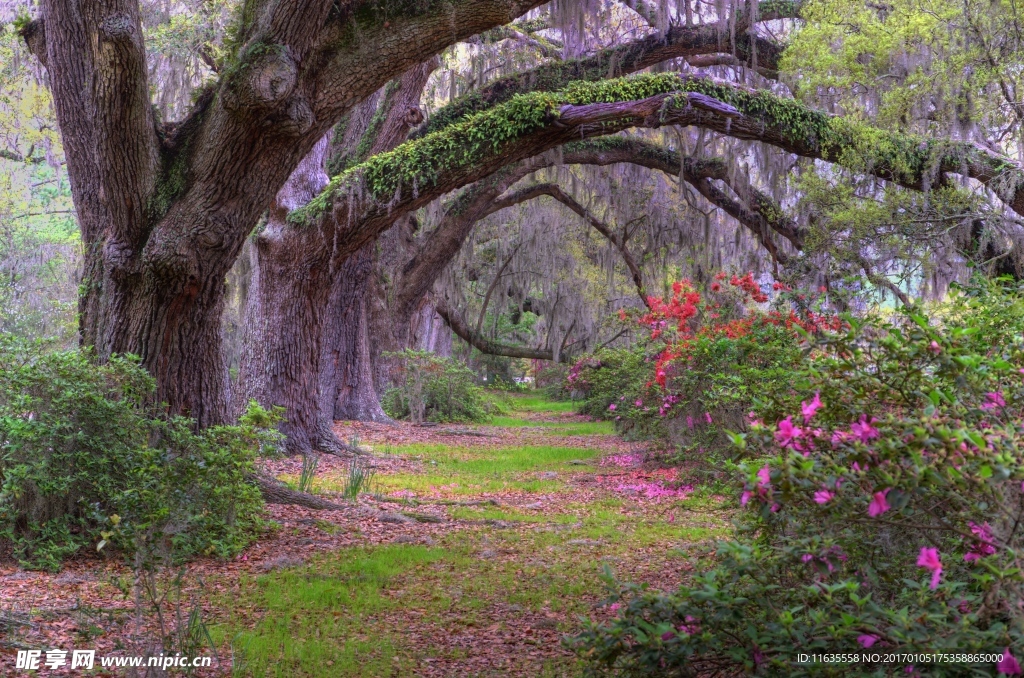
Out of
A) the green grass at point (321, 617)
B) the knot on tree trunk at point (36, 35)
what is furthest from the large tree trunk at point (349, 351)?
the green grass at point (321, 617)

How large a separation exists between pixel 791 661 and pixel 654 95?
6.18 meters

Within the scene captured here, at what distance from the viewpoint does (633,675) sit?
2.77 meters

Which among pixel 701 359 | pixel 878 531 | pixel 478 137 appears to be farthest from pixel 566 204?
pixel 878 531

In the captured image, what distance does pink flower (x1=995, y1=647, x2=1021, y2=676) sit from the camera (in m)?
1.95

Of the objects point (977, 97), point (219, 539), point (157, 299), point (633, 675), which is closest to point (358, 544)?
point (219, 539)

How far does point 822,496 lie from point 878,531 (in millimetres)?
648

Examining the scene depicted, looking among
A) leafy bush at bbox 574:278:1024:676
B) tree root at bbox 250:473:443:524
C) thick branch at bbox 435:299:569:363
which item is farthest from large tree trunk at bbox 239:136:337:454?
thick branch at bbox 435:299:569:363

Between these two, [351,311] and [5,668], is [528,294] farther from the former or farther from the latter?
[5,668]

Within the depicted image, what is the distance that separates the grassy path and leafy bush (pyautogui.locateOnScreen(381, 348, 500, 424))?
18.8ft

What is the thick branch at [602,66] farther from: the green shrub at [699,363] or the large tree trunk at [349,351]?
the green shrub at [699,363]

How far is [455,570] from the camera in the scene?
5031 millimetres

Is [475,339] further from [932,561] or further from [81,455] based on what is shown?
[932,561]

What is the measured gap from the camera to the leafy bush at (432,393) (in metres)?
15.1

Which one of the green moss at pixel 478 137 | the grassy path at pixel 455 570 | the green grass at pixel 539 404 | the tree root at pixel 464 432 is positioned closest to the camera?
the grassy path at pixel 455 570
